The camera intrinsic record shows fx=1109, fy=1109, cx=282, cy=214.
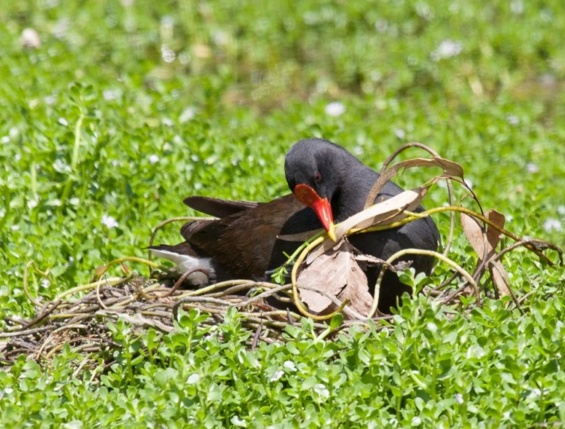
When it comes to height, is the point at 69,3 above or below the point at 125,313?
above

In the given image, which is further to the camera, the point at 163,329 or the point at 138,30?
the point at 138,30

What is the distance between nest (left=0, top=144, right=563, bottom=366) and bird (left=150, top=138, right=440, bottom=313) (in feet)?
0.27

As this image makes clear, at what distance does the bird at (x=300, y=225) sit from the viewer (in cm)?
437

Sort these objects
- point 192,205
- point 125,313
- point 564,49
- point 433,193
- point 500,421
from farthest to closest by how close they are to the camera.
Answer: point 564,49, point 433,193, point 192,205, point 125,313, point 500,421

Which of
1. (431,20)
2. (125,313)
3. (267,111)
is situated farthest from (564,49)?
(125,313)


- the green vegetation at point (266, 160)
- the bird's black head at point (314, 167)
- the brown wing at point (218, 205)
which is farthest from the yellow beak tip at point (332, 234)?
the brown wing at point (218, 205)

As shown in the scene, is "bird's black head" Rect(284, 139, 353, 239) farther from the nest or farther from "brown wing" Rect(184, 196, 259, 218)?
"brown wing" Rect(184, 196, 259, 218)

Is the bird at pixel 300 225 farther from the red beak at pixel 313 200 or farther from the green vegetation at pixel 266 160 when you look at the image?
the green vegetation at pixel 266 160

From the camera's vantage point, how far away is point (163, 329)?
3.99 meters

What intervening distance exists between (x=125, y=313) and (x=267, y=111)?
14.9 ft

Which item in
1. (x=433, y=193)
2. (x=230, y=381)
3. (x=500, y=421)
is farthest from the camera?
(x=433, y=193)

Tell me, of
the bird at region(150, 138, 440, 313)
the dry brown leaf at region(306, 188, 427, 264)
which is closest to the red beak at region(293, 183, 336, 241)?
the bird at region(150, 138, 440, 313)

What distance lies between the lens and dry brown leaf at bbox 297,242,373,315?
4.09m

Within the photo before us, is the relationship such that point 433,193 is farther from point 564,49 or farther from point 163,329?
point 564,49
